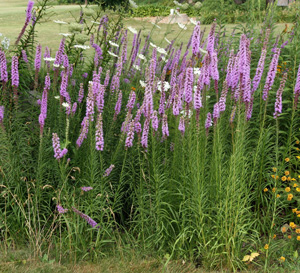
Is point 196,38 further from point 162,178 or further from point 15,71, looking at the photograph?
point 15,71

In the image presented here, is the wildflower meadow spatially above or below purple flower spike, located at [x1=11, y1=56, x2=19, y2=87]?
below

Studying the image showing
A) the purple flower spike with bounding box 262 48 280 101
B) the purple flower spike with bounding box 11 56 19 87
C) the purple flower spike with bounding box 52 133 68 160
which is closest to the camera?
the purple flower spike with bounding box 52 133 68 160

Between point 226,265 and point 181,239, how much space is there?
0.43 m

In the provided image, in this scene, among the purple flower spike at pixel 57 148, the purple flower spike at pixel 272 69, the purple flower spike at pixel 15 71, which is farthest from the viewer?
the purple flower spike at pixel 15 71

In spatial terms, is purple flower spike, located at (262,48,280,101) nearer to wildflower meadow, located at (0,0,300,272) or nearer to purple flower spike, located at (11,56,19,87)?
wildflower meadow, located at (0,0,300,272)

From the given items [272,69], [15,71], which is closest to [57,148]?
[15,71]

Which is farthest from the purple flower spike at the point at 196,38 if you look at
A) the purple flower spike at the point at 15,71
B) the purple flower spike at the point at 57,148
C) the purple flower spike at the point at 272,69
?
the purple flower spike at the point at 15,71

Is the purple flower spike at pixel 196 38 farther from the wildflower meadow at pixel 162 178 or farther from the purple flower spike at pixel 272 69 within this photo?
the purple flower spike at pixel 272 69

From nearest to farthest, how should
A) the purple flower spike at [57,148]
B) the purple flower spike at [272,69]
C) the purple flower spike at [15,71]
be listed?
the purple flower spike at [57,148], the purple flower spike at [272,69], the purple flower spike at [15,71]

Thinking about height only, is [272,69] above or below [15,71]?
above

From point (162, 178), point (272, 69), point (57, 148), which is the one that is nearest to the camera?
point (57, 148)

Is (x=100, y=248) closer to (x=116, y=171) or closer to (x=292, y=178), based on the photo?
(x=116, y=171)

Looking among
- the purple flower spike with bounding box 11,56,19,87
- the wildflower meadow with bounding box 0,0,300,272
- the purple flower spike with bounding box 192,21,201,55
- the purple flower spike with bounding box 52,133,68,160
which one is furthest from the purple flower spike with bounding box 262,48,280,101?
the purple flower spike with bounding box 11,56,19,87

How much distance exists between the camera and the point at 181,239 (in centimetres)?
340
